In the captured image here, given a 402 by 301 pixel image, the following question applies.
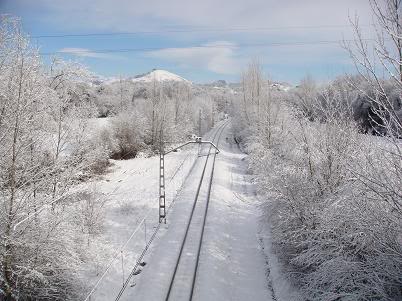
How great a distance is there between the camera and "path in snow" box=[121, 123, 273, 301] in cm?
1382

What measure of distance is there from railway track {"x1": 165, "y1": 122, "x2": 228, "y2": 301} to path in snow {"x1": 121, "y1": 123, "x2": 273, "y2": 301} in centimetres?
24

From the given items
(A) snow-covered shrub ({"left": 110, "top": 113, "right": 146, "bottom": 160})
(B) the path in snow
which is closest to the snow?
(B) the path in snow

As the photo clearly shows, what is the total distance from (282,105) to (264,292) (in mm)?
25418

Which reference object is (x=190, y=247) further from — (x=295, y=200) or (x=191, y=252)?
(x=295, y=200)

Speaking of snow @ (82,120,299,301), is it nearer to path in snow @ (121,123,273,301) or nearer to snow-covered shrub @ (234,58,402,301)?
path in snow @ (121,123,273,301)

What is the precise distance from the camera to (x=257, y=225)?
20984mm

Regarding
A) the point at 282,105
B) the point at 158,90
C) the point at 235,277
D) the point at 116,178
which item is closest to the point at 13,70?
the point at 235,277

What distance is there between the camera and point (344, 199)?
10.7m

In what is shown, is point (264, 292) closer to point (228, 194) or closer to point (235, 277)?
point (235, 277)

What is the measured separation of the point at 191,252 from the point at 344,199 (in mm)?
8763

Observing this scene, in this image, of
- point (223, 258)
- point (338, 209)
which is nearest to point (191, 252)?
point (223, 258)

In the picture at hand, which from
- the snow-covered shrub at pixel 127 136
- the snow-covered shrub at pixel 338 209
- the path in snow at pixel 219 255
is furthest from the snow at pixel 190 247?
the snow-covered shrub at pixel 127 136

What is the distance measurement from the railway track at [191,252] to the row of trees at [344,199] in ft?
13.0

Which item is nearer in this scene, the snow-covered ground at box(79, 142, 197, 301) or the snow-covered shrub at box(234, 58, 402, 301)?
the snow-covered shrub at box(234, 58, 402, 301)
